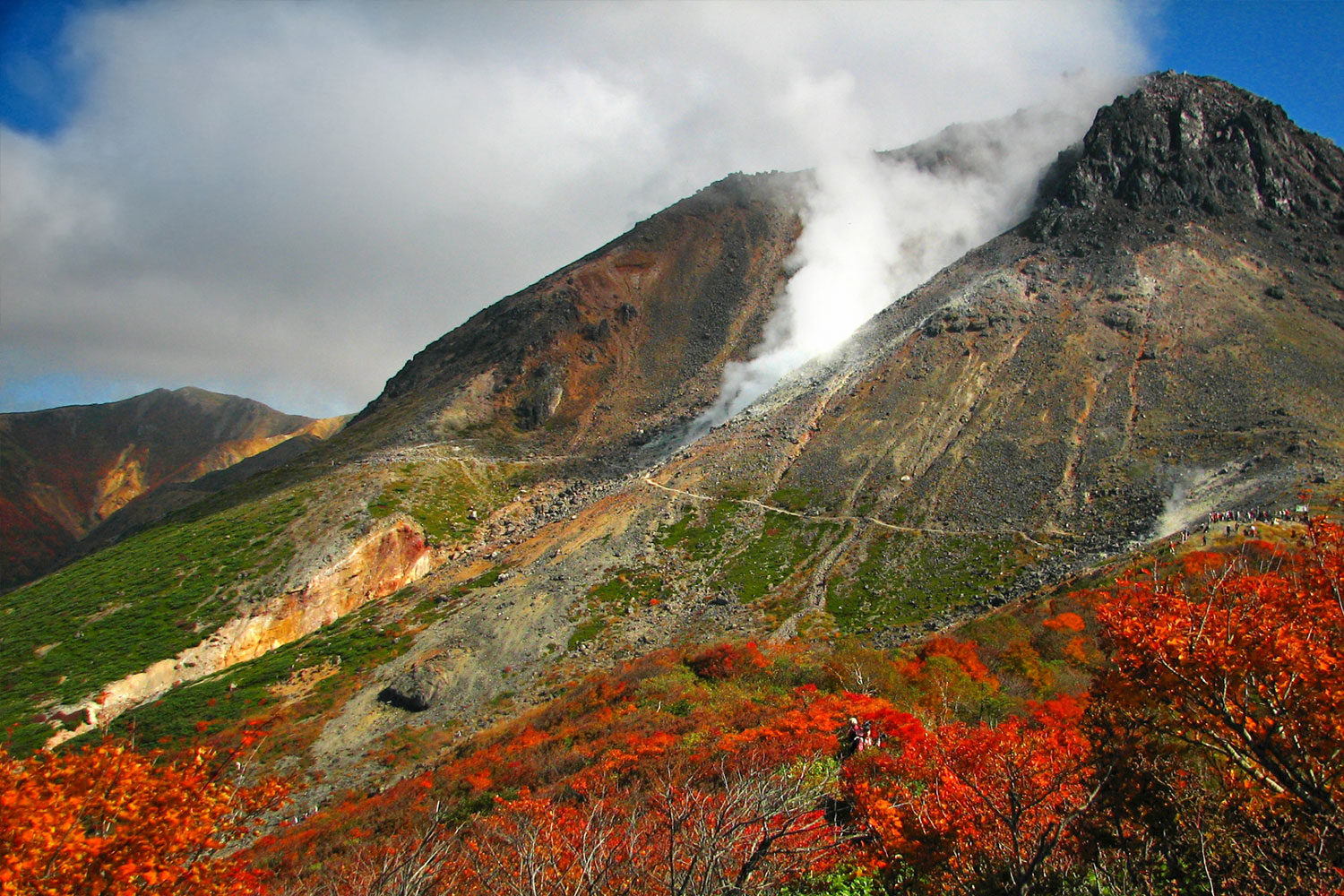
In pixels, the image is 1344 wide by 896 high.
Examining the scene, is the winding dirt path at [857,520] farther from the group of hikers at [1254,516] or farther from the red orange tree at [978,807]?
the red orange tree at [978,807]

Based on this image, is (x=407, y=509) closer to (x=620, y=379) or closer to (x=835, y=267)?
(x=620, y=379)

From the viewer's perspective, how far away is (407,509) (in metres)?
66.8

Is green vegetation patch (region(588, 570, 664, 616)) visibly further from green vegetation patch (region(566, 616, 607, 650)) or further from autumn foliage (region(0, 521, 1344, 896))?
autumn foliage (region(0, 521, 1344, 896))

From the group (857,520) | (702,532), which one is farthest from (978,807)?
(857,520)

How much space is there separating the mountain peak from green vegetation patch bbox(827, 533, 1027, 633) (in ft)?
190

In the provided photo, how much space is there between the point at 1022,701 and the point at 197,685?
49.1m

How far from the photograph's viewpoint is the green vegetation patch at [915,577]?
46.5 metres

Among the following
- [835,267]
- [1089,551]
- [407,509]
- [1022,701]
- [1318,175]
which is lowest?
[1089,551]

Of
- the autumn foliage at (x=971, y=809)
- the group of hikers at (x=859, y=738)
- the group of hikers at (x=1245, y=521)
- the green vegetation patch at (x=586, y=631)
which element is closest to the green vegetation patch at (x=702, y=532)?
the green vegetation patch at (x=586, y=631)

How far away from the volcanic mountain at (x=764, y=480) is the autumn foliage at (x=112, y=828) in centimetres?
2550

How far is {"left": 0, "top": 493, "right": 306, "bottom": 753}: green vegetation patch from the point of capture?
43719 millimetres

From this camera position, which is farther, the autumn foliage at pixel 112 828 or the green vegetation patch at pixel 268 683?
the green vegetation patch at pixel 268 683

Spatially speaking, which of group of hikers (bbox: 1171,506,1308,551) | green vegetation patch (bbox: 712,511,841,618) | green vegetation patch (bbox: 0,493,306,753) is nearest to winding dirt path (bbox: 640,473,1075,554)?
green vegetation patch (bbox: 712,511,841,618)

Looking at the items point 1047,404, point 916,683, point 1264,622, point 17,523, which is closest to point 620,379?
point 1047,404
